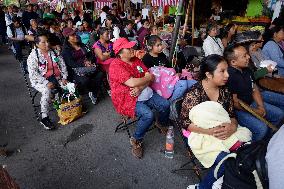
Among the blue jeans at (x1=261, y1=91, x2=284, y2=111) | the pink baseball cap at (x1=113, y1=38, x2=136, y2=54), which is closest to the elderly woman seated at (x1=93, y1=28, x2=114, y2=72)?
the pink baseball cap at (x1=113, y1=38, x2=136, y2=54)

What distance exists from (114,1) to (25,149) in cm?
1082

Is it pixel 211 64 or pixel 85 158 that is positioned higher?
pixel 211 64

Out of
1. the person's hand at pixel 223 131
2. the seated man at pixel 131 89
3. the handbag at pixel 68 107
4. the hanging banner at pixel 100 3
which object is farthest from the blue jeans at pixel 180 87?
the hanging banner at pixel 100 3

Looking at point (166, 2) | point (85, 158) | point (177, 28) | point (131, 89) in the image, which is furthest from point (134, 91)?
point (166, 2)

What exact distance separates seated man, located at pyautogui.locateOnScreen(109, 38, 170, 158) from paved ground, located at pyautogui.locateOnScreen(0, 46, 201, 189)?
0.34m

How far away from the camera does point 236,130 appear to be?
10.5ft

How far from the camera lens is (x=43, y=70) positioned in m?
5.12

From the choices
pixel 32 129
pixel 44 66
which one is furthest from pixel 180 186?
pixel 44 66

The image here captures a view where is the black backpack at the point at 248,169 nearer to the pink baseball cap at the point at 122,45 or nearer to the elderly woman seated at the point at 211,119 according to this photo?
the elderly woman seated at the point at 211,119

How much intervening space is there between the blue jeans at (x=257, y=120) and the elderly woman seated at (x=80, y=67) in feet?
11.2

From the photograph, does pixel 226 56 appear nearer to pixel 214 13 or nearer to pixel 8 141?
pixel 8 141

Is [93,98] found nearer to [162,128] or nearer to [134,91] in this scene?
[162,128]

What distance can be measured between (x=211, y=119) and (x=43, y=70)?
137 inches

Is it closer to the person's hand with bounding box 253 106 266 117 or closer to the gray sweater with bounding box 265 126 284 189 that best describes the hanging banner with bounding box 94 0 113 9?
the person's hand with bounding box 253 106 266 117
